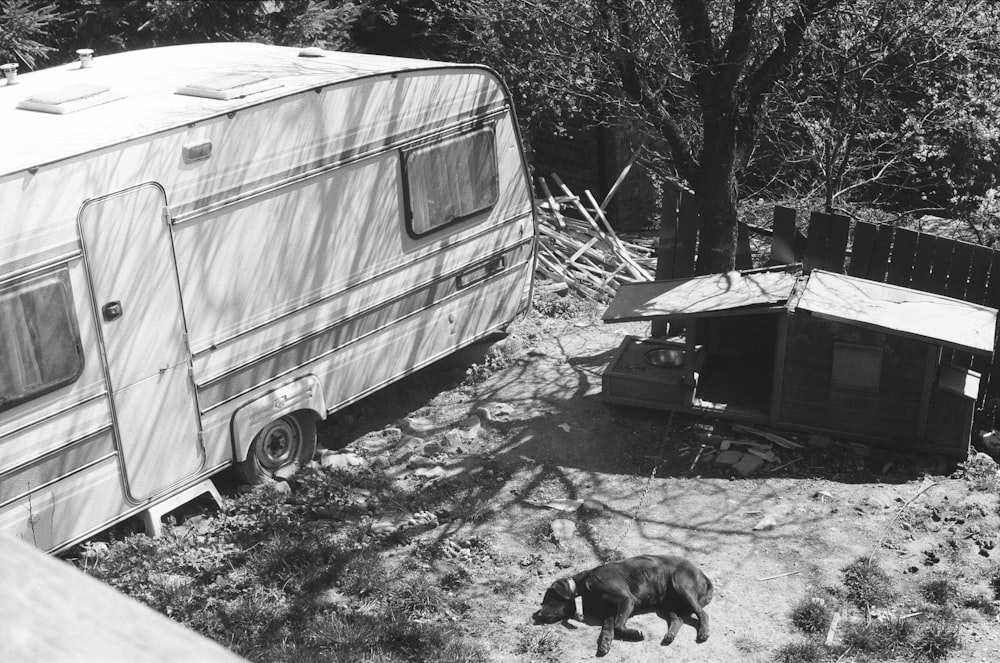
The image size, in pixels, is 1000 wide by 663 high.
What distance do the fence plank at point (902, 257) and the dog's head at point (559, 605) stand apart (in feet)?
14.2

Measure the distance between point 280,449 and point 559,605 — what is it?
9.53ft

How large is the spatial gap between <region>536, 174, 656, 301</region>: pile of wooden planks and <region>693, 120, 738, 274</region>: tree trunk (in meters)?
2.45

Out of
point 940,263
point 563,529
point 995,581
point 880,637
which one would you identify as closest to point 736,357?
point 940,263

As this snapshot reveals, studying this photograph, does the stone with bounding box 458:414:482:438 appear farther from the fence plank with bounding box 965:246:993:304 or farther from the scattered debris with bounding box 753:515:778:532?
the fence plank with bounding box 965:246:993:304

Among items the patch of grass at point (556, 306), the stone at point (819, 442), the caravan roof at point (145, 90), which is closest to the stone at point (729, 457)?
the stone at point (819, 442)

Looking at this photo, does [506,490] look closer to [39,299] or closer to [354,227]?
[354,227]

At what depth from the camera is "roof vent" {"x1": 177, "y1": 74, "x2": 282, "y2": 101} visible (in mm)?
7680

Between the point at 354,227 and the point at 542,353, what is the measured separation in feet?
9.63

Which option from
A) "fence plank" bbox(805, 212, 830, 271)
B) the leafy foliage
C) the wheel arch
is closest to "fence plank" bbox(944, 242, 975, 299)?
"fence plank" bbox(805, 212, 830, 271)

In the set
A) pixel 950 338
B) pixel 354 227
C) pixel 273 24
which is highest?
pixel 273 24

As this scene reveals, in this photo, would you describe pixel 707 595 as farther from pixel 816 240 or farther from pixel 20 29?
pixel 20 29

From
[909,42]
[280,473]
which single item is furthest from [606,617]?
[909,42]

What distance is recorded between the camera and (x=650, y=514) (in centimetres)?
786

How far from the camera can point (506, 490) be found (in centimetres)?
827
